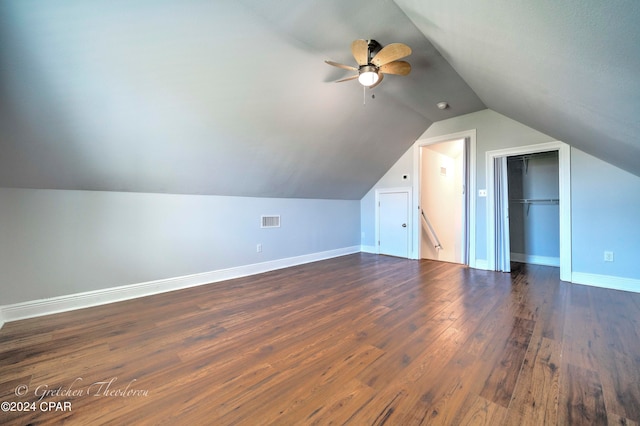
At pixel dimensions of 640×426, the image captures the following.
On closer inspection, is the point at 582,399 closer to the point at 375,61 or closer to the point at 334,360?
the point at 334,360

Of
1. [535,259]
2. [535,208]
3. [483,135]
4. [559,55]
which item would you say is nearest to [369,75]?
[559,55]

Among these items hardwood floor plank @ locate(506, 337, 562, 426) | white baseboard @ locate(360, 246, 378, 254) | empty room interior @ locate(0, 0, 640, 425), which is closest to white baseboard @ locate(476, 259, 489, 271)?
empty room interior @ locate(0, 0, 640, 425)

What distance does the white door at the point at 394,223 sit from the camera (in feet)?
18.2

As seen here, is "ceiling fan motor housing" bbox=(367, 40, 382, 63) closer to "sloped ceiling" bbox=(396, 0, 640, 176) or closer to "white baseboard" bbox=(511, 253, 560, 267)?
"sloped ceiling" bbox=(396, 0, 640, 176)

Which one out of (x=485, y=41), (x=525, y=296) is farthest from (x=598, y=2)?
(x=525, y=296)

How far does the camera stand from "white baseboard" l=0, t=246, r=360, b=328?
8.46ft

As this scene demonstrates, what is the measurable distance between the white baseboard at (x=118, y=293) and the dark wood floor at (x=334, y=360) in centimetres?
15

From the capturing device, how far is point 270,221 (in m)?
4.62

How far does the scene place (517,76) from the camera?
2.17 metres

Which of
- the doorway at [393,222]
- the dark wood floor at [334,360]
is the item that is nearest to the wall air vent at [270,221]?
the dark wood floor at [334,360]

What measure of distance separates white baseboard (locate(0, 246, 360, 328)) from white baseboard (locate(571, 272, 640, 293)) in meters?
4.65

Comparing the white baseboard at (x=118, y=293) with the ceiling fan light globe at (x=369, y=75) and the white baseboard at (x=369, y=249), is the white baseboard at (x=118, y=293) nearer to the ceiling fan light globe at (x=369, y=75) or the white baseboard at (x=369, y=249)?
the white baseboard at (x=369, y=249)

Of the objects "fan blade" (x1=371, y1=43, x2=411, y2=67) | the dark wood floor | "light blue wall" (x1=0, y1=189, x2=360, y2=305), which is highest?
"fan blade" (x1=371, y1=43, x2=411, y2=67)

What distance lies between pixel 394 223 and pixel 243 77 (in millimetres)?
4324
